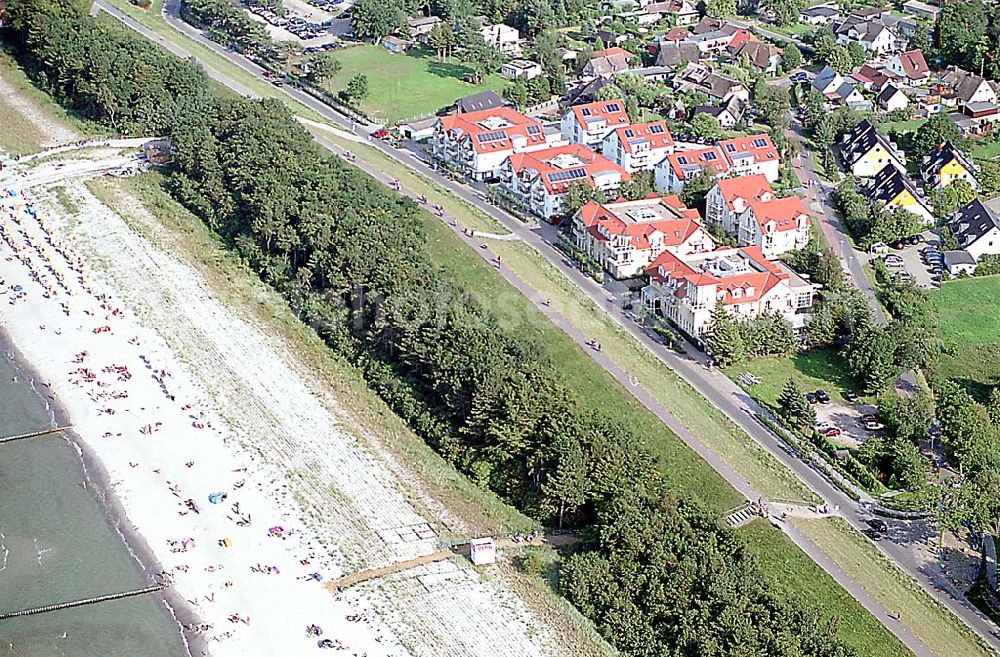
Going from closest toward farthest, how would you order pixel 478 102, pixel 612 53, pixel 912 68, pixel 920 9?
pixel 478 102 < pixel 912 68 < pixel 612 53 < pixel 920 9

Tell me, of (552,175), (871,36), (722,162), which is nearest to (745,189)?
(722,162)

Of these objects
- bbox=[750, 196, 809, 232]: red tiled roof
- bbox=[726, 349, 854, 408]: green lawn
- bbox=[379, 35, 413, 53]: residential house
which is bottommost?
bbox=[379, 35, 413, 53]: residential house

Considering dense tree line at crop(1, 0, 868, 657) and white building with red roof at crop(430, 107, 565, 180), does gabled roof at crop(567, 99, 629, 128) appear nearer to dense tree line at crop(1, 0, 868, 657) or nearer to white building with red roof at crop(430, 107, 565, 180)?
white building with red roof at crop(430, 107, 565, 180)

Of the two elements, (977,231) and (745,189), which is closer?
(977,231)

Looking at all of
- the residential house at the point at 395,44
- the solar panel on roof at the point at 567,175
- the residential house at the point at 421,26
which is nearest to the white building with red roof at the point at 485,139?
the solar panel on roof at the point at 567,175

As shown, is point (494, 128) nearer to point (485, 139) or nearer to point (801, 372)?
point (485, 139)

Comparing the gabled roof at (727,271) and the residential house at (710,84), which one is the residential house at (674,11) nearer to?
the residential house at (710,84)

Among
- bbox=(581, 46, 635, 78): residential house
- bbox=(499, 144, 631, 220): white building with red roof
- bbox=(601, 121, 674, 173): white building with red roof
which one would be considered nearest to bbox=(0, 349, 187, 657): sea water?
bbox=(499, 144, 631, 220): white building with red roof
